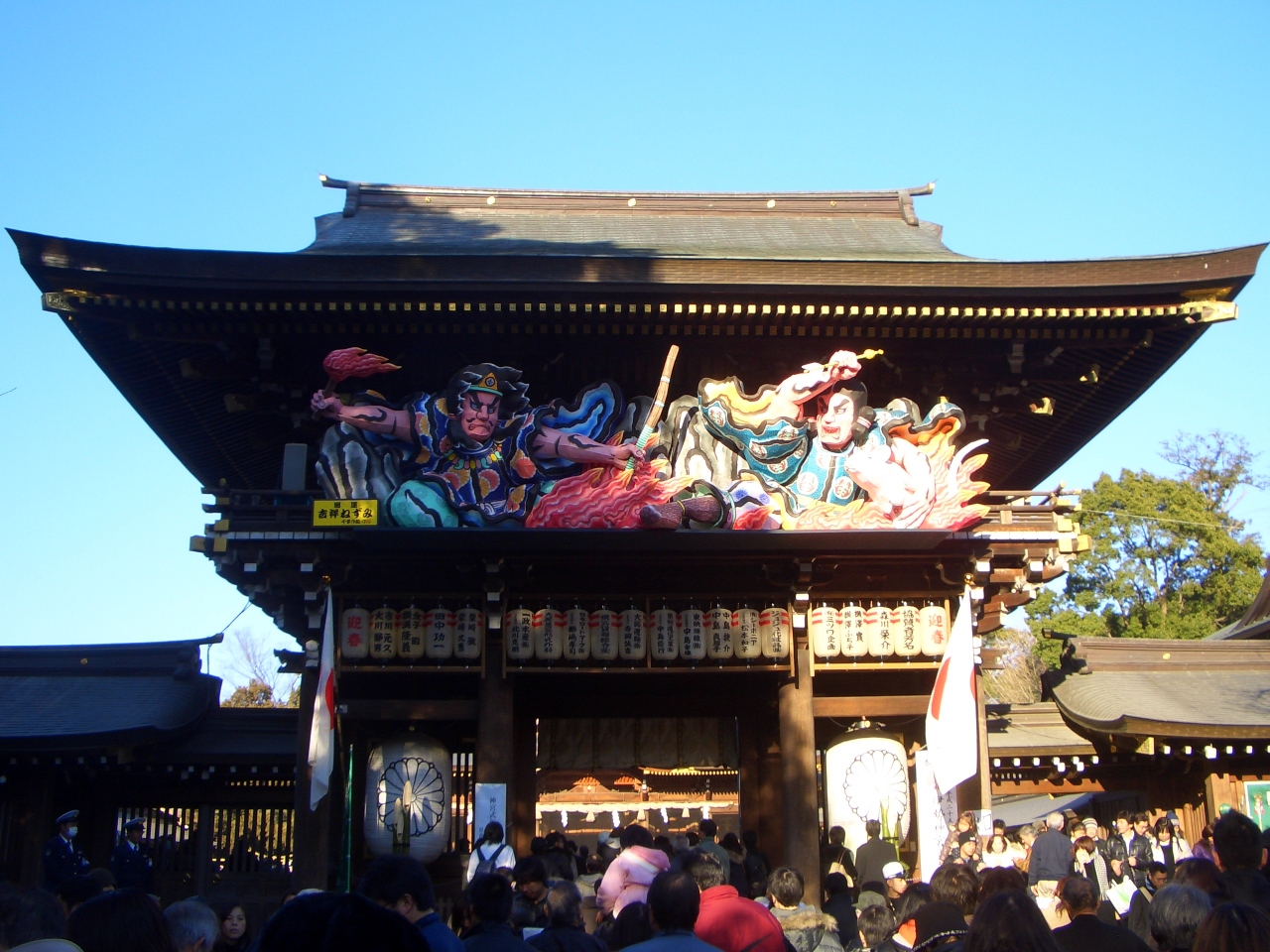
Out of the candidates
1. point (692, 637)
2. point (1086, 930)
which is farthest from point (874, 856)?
point (1086, 930)

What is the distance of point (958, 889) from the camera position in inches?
233

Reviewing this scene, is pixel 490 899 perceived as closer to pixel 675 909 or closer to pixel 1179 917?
pixel 675 909

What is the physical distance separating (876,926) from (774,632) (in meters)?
6.80

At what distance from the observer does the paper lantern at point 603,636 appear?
13.2 meters

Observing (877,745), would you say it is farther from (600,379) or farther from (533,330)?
(533,330)

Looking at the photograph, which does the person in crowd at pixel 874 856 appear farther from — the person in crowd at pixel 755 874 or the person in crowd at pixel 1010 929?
the person in crowd at pixel 1010 929

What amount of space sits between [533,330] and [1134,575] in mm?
34014

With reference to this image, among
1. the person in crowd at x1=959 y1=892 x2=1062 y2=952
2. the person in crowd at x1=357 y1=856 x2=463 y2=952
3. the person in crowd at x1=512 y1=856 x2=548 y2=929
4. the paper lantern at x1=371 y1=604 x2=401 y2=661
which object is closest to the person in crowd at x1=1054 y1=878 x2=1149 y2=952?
the person in crowd at x1=959 y1=892 x2=1062 y2=952

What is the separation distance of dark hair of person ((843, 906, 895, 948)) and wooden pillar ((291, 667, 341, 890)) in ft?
23.8

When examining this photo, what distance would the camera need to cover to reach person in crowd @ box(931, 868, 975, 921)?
19.3 ft

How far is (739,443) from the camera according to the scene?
43.6 feet

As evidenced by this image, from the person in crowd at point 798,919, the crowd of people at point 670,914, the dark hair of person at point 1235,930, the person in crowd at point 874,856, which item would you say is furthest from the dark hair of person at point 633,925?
the person in crowd at point 874,856

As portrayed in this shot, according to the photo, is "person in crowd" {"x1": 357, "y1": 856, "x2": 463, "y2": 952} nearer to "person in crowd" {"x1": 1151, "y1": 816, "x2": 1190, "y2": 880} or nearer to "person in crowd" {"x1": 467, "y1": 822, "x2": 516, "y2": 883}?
"person in crowd" {"x1": 467, "y1": 822, "x2": 516, "y2": 883}

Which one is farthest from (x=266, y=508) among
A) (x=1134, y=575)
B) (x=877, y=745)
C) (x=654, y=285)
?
(x=1134, y=575)
